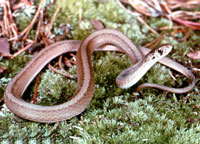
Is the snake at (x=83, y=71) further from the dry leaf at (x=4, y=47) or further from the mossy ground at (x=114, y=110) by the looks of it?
the dry leaf at (x=4, y=47)

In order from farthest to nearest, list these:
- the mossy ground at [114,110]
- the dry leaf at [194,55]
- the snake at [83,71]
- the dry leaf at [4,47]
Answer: the dry leaf at [194,55], the dry leaf at [4,47], the snake at [83,71], the mossy ground at [114,110]

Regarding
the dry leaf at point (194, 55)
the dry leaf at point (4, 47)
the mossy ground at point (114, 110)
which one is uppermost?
the dry leaf at point (4, 47)

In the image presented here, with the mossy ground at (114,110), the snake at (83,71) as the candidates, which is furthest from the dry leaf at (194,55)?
the snake at (83,71)

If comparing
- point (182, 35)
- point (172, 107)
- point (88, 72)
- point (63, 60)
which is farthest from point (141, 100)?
point (182, 35)

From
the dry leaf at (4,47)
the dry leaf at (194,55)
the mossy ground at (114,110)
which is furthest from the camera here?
the dry leaf at (194,55)

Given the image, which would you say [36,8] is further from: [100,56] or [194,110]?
[194,110]

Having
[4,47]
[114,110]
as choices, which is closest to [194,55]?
[114,110]

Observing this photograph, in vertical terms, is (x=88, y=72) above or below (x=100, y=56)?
above

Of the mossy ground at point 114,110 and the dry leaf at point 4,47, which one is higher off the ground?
the dry leaf at point 4,47
